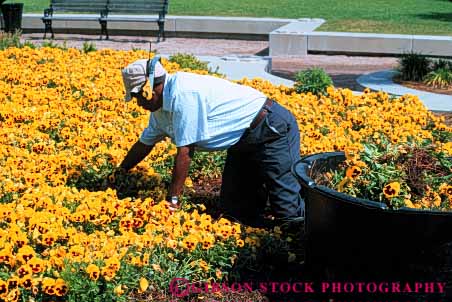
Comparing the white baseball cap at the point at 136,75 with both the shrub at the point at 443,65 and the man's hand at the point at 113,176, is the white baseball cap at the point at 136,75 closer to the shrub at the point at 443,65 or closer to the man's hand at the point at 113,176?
the man's hand at the point at 113,176

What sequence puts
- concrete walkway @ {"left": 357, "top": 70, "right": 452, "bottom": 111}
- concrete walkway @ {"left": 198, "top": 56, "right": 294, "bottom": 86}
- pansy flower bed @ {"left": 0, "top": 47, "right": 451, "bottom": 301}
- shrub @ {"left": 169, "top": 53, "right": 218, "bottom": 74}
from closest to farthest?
pansy flower bed @ {"left": 0, "top": 47, "right": 451, "bottom": 301}
concrete walkway @ {"left": 357, "top": 70, "right": 452, "bottom": 111}
shrub @ {"left": 169, "top": 53, "right": 218, "bottom": 74}
concrete walkway @ {"left": 198, "top": 56, "right": 294, "bottom": 86}

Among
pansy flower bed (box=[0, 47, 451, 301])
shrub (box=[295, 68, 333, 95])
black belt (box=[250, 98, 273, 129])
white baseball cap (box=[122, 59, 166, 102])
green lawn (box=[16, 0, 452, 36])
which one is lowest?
pansy flower bed (box=[0, 47, 451, 301])

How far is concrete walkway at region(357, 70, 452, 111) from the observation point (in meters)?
8.80

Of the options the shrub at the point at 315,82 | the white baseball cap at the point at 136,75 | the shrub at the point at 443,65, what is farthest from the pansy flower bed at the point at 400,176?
the shrub at the point at 443,65

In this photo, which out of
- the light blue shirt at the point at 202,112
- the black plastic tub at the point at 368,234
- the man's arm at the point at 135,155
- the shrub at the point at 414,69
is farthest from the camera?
the shrub at the point at 414,69

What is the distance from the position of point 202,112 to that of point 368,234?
1.19m

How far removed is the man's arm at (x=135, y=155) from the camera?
16.6 ft

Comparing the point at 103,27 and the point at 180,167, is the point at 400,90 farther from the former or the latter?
the point at 103,27

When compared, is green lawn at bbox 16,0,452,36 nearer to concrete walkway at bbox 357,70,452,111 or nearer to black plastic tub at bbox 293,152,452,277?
concrete walkway at bbox 357,70,452,111

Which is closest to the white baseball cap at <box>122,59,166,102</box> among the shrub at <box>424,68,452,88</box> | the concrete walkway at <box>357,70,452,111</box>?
the concrete walkway at <box>357,70,452,111</box>

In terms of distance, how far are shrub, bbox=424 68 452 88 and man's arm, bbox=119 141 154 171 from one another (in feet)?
19.6

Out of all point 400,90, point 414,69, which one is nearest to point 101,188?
point 400,90

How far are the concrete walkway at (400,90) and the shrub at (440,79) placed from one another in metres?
0.45

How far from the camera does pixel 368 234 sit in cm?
391
